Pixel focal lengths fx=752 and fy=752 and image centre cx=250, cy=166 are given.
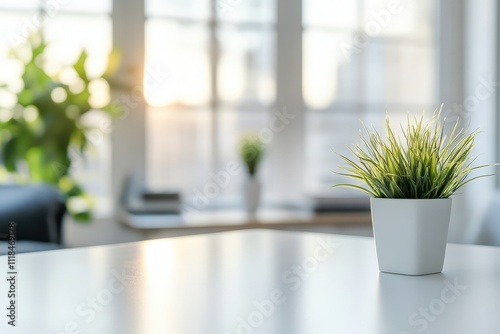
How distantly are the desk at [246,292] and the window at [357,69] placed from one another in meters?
2.85

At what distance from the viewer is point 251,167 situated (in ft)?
13.8

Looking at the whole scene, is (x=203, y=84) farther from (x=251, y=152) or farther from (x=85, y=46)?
(x=85, y=46)

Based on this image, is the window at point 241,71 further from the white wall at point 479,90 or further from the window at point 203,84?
the white wall at point 479,90

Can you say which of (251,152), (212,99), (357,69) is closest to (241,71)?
(212,99)

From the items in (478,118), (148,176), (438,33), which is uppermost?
(438,33)

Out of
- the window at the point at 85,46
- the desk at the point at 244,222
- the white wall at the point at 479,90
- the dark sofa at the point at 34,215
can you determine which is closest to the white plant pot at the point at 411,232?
the desk at the point at 244,222

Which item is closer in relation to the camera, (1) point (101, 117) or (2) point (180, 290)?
(2) point (180, 290)

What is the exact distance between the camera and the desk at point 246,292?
92 cm

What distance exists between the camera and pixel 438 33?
4840mm

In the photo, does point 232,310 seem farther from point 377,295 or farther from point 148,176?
point 148,176

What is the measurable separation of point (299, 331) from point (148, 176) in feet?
11.2

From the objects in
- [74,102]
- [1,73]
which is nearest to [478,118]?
[74,102]

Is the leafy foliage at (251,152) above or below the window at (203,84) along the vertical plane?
below

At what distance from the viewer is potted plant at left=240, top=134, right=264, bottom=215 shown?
414cm
